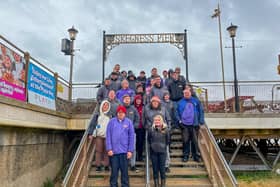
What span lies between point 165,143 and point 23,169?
154 inches

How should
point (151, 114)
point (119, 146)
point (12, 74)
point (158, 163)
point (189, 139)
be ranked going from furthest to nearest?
1. point (189, 139)
2. point (12, 74)
3. point (151, 114)
4. point (158, 163)
5. point (119, 146)

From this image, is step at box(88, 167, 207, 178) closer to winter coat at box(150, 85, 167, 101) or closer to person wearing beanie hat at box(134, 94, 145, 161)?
person wearing beanie hat at box(134, 94, 145, 161)

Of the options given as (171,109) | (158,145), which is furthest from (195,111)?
(158,145)

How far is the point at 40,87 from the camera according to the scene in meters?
7.02

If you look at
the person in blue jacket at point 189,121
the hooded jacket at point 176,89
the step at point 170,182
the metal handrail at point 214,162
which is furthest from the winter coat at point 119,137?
the hooded jacket at point 176,89

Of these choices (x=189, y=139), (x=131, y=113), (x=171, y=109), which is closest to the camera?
(x=131, y=113)

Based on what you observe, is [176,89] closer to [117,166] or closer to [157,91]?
[157,91]

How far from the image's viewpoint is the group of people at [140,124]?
4578 mm

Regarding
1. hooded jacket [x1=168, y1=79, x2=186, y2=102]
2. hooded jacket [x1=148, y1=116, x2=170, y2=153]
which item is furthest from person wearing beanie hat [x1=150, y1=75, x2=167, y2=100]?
hooded jacket [x1=148, y1=116, x2=170, y2=153]

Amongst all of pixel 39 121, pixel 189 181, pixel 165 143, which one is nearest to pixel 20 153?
pixel 39 121

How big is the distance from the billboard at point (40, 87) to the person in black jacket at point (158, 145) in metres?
3.48

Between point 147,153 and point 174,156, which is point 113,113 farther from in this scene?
point 174,156

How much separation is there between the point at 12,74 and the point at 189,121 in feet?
13.7

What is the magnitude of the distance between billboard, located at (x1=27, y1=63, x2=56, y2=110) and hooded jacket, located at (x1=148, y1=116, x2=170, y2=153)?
3.46 metres
